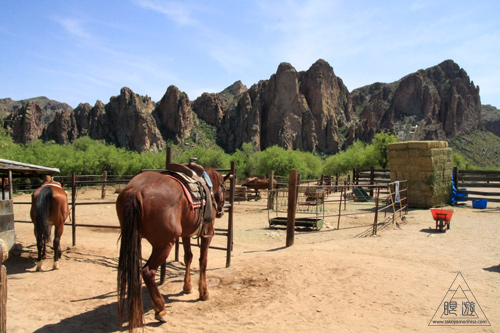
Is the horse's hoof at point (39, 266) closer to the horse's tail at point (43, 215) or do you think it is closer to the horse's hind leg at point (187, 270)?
the horse's tail at point (43, 215)

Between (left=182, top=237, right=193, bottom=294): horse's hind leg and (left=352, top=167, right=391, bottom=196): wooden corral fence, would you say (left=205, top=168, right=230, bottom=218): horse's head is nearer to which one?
(left=182, top=237, right=193, bottom=294): horse's hind leg

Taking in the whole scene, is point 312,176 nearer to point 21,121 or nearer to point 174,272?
point 174,272

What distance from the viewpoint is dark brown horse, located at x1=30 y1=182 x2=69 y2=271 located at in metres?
5.53

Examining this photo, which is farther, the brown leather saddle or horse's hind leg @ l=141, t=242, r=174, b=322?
the brown leather saddle

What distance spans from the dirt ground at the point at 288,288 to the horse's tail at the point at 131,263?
0.40 meters

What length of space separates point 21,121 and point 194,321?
94903mm

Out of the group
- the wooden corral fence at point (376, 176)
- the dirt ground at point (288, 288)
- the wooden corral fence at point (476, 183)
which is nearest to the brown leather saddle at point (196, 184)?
the dirt ground at point (288, 288)

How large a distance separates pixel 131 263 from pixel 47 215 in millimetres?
3519

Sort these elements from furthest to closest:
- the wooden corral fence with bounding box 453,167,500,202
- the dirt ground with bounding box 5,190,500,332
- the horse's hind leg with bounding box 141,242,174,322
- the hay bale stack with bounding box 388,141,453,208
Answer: the wooden corral fence with bounding box 453,167,500,202 < the hay bale stack with bounding box 388,141,453,208 < the dirt ground with bounding box 5,190,500,332 < the horse's hind leg with bounding box 141,242,174,322

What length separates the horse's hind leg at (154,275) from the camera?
3.40 meters

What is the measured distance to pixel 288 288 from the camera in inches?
187

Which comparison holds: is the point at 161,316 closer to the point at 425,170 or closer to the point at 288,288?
the point at 288,288

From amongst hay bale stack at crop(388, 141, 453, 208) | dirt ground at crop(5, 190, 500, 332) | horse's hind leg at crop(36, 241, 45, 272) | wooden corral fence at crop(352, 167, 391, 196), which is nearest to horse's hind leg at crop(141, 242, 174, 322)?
dirt ground at crop(5, 190, 500, 332)

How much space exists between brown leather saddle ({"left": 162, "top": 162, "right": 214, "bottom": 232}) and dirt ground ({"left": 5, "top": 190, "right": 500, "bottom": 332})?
4.09ft
